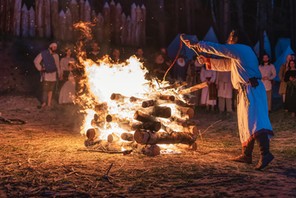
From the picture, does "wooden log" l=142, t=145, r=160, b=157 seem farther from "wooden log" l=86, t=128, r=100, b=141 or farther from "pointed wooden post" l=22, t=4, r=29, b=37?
"pointed wooden post" l=22, t=4, r=29, b=37

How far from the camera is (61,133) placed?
10008mm

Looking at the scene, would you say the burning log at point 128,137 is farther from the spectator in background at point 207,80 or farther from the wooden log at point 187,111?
the spectator in background at point 207,80

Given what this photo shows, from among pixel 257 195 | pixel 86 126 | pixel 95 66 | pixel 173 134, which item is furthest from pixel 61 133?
pixel 257 195

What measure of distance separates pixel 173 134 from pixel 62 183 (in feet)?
8.67

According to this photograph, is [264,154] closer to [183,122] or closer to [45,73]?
[183,122]

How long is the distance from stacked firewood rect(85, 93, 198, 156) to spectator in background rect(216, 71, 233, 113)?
540 cm

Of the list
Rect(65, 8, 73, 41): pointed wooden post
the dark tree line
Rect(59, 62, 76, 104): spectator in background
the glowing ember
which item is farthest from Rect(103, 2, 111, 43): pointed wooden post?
the glowing ember

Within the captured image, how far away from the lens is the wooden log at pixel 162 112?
313 inches

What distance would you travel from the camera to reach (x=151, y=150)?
24.7ft

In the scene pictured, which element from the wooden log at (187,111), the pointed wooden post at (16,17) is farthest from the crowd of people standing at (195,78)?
the wooden log at (187,111)

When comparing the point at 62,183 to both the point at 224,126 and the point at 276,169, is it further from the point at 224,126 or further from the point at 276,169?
the point at 224,126

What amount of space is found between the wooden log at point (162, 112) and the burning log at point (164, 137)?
33 cm

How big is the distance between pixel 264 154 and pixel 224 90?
23.7 feet

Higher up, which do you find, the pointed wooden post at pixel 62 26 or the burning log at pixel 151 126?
the pointed wooden post at pixel 62 26
